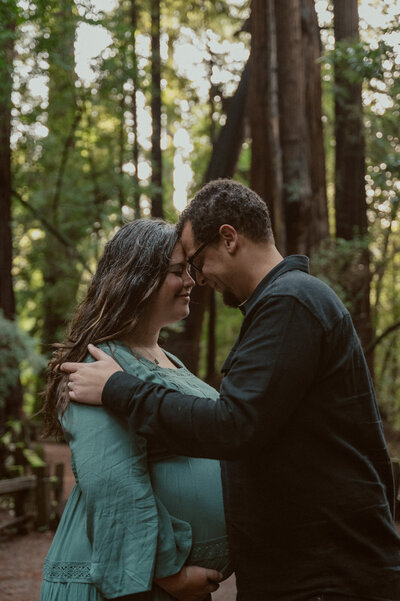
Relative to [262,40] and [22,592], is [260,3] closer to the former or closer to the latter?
[262,40]

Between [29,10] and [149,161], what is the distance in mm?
10111

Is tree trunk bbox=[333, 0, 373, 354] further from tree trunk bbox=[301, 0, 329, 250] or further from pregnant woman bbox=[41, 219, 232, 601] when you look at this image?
pregnant woman bbox=[41, 219, 232, 601]

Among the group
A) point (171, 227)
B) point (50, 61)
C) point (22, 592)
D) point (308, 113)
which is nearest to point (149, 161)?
point (50, 61)

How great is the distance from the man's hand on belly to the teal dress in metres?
0.04

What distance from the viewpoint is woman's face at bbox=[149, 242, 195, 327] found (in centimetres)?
275

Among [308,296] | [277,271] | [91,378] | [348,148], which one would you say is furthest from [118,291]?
[348,148]

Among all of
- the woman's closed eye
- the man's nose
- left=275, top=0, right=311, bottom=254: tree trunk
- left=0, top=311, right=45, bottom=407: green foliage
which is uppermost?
left=275, top=0, right=311, bottom=254: tree trunk

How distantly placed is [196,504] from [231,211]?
106 cm

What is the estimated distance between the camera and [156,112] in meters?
18.0

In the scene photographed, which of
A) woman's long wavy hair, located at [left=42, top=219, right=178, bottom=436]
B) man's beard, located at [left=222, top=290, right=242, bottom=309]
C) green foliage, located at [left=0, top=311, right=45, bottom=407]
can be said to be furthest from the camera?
green foliage, located at [left=0, top=311, right=45, bottom=407]

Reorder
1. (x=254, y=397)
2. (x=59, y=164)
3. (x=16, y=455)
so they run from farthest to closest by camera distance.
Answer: (x=59, y=164), (x=16, y=455), (x=254, y=397)

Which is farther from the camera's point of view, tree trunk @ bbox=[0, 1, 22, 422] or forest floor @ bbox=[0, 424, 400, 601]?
tree trunk @ bbox=[0, 1, 22, 422]

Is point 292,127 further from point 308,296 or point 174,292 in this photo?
point 308,296

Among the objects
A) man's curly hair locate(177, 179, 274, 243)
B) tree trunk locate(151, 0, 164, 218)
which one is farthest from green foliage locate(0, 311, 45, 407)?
man's curly hair locate(177, 179, 274, 243)
